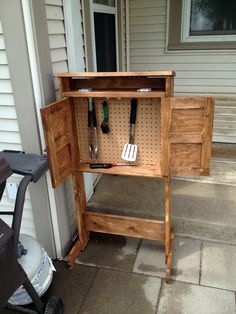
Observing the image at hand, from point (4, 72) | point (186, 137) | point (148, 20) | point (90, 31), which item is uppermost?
point (148, 20)

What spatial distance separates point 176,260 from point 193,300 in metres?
0.35

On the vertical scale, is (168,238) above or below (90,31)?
below

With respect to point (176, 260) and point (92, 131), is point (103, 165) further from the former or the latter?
point (176, 260)

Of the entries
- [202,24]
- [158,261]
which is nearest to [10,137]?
[158,261]

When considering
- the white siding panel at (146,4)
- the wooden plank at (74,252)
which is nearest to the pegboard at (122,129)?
the wooden plank at (74,252)

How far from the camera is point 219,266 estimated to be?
2.10 m

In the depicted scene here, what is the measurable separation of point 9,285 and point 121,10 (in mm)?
3008

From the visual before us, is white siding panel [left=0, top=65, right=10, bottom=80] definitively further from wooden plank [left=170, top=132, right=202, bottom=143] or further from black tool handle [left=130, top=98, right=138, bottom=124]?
wooden plank [left=170, top=132, right=202, bottom=143]

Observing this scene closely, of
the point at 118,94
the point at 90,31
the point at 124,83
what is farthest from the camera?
the point at 90,31

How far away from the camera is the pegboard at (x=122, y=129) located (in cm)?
188

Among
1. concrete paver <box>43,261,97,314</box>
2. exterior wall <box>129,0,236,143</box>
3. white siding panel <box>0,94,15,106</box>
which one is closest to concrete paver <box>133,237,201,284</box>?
concrete paver <box>43,261,97,314</box>

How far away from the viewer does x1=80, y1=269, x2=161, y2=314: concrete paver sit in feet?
6.03

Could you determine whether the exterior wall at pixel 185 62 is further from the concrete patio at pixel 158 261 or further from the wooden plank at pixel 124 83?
the wooden plank at pixel 124 83

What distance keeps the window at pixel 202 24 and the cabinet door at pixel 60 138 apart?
7.11 feet
